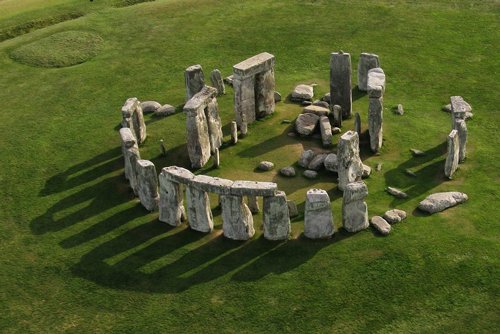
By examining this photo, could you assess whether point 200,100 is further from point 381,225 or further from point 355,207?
point 381,225

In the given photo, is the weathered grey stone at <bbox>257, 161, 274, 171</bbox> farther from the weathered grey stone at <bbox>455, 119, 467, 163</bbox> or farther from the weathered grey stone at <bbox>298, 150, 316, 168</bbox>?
the weathered grey stone at <bbox>455, 119, 467, 163</bbox>

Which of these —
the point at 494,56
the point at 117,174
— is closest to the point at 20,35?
the point at 117,174

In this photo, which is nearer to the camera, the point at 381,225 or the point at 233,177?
the point at 381,225

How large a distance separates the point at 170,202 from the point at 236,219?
226cm

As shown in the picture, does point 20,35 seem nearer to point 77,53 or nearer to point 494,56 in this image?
point 77,53

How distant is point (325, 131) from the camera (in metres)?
26.1

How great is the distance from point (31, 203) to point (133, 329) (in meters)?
7.41

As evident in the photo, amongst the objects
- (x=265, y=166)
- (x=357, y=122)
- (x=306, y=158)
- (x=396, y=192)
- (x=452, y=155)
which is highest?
(x=357, y=122)

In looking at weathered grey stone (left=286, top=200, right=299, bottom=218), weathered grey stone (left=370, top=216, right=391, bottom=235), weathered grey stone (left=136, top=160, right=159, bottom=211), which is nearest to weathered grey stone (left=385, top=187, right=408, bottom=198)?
weathered grey stone (left=370, top=216, right=391, bottom=235)

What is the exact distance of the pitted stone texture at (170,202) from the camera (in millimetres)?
21781

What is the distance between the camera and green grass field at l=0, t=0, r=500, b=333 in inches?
747

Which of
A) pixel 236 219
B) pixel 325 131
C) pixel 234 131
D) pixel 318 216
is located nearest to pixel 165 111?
pixel 234 131

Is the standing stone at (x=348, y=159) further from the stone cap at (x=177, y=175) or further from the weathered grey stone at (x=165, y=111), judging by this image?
the weathered grey stone at (x=165, y=111)

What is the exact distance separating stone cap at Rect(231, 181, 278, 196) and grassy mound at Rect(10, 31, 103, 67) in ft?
53.8
